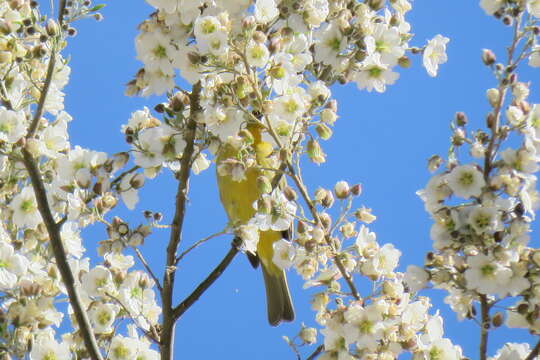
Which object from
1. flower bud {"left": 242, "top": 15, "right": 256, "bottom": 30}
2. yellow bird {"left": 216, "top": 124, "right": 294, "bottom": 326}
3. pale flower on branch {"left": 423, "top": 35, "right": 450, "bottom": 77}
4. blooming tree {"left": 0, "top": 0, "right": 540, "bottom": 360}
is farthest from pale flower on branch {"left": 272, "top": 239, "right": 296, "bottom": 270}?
yellow bird {"left": 216, "top": 124, "right": 294, "bottom": 326}

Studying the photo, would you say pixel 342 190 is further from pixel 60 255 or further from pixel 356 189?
pixel 60 255

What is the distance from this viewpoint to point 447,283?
254cm

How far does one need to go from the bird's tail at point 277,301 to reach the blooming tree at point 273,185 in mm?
1846

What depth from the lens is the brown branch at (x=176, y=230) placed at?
279 centimetres

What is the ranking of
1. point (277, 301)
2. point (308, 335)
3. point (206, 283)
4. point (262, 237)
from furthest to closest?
point (277, 301) → point (262, 237) → point (206, 283) → point (308, 335)

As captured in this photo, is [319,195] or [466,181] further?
[319,195]

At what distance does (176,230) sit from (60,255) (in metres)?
0.42

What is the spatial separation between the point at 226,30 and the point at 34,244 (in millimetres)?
1219

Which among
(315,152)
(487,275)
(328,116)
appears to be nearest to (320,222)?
(315,152)

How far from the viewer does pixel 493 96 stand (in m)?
→ 2.47

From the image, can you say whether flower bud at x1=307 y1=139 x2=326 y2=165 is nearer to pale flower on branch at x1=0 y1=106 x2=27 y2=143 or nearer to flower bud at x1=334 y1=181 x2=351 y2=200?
flower bud at x1=334 y1=181 x2=351 y2=200

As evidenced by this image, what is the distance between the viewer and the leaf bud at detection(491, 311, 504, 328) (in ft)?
8.35

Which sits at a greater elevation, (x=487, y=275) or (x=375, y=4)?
(x=375, y=4)

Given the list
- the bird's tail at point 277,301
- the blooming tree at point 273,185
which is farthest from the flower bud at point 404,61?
the bird's tail at point 277,301
